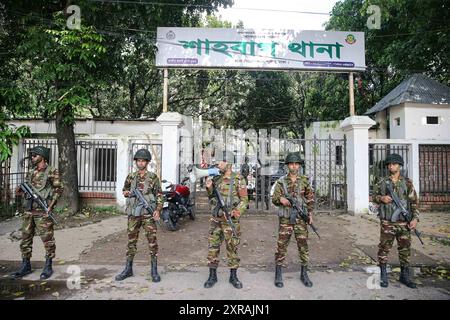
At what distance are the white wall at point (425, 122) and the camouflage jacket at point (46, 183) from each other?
12.1 metres

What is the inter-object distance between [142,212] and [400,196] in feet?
12.1

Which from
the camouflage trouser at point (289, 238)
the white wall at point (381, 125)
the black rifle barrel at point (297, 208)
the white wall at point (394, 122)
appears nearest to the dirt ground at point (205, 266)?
the camouflage trouser at point (289, 238)

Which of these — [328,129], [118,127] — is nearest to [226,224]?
[118,127]

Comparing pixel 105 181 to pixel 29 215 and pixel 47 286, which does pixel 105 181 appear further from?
pixel 47 286

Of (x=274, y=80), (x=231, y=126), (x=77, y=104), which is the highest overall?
(x=274, y=80)

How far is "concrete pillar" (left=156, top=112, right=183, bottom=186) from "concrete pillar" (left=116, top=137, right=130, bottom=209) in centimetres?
159

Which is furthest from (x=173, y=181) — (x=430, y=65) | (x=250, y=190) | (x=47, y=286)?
(x=430, y=65)

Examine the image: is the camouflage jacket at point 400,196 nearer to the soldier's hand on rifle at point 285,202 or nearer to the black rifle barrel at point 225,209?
the soldier's hand on rifle at point 285,202

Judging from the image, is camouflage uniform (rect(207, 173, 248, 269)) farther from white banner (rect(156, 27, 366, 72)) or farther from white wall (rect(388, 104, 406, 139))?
white wall (rect(388, 104, 406, 139))

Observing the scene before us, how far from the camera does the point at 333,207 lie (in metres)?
9.80

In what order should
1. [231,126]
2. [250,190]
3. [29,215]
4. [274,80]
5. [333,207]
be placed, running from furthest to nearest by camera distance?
[231,126]
[274,80]
[250,190]
[333,207]
[29,215]

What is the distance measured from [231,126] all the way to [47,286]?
21414mm

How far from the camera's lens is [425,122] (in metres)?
11.6

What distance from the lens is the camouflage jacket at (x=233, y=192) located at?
425 cm
